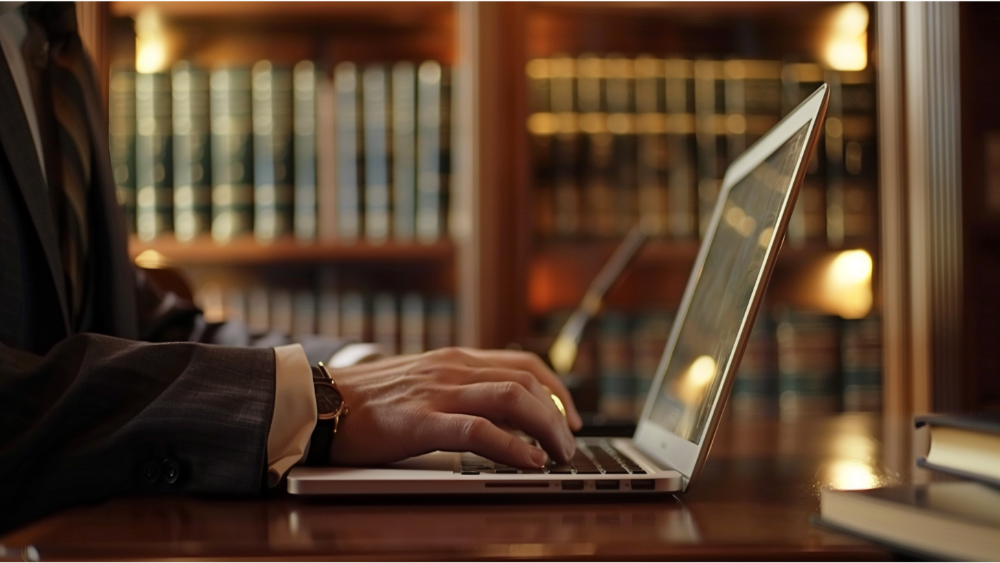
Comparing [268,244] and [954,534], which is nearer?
[954,534]

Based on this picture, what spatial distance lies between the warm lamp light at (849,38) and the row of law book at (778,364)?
591mm

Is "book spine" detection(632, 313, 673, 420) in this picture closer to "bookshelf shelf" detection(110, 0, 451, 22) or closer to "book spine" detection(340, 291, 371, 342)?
"book spine" detection(340, 291, 371, 342)

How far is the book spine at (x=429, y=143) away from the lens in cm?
177

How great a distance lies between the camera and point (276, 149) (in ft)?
5.78

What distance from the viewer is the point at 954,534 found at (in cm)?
33

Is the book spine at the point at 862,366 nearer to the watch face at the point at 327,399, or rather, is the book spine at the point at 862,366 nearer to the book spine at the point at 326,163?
the book spine at the point at 326,163

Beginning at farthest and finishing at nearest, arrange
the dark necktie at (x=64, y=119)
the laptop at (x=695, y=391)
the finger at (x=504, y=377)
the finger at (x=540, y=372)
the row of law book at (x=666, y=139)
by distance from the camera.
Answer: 1. the row of law book at (x=666, y=139)
2. the dark necktie at (x=64, y=119)
3. the finger at (x=540, y=372)
4. the finger at (x=504, y=377)
5. the laptop at (x=695, y=391)

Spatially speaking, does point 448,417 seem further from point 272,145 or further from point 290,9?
point 290,9

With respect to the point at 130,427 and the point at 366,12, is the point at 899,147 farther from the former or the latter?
the point at 130,427

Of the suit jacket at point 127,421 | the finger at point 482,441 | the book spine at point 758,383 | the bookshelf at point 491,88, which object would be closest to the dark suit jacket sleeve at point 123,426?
the suit jacket at point 127,421

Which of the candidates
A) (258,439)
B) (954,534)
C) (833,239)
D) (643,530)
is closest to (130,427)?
(258,439)

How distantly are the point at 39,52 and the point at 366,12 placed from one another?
101 centimetres

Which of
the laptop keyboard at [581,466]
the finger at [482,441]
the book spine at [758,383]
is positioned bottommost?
the book spine at [758,383]

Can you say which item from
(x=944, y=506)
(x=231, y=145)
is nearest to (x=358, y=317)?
(x=231, y=145)
